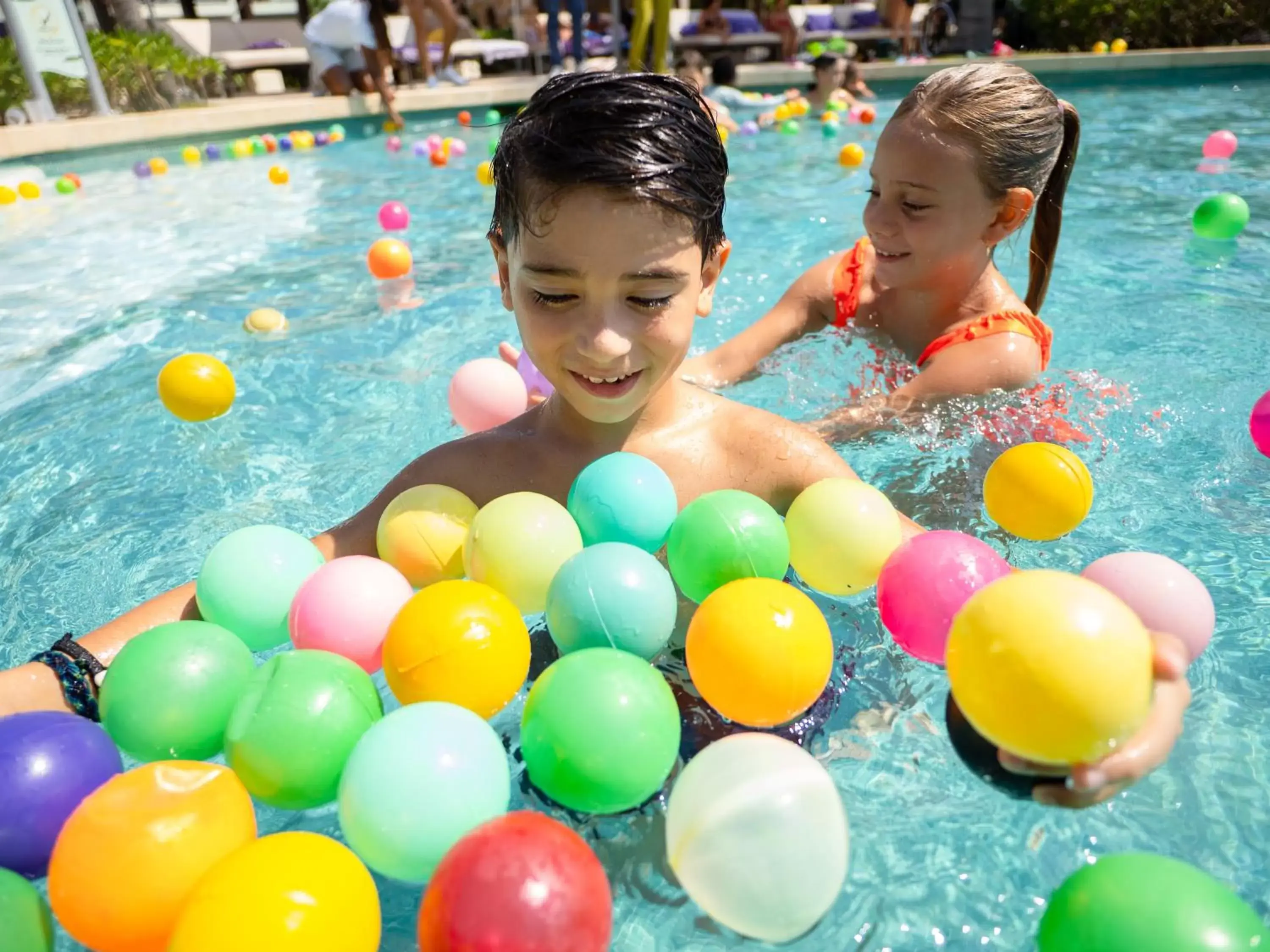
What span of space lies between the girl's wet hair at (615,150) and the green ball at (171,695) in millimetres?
1063

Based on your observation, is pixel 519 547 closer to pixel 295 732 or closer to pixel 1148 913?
pixel 295 732

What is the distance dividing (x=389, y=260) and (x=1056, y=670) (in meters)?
5.14

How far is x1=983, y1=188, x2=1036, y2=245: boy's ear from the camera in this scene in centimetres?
306

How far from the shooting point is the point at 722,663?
1.73m

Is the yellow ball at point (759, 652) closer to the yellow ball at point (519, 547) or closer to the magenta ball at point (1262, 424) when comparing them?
the yellow ball at point (519, 547)

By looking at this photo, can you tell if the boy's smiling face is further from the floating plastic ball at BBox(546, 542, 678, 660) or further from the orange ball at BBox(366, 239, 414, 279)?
the orange ball at BBox(366, 239, 414, 279)

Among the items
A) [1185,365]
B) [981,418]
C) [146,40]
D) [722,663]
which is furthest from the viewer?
[146,40]

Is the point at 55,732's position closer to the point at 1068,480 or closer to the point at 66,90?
the point at 1068,480

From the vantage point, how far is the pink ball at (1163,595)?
6.21 feet

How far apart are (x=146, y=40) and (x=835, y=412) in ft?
46.2

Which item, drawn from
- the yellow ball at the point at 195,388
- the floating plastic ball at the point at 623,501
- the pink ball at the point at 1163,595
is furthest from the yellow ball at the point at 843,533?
the yellow ball at the point at 195,388

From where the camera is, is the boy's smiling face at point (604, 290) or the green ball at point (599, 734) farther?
the boy's smiling face at point (604, 290)

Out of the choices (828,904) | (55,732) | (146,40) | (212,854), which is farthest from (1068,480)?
(146,40)

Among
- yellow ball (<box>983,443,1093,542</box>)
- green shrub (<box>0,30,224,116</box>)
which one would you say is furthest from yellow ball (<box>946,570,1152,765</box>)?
green shrub (<box>0,30,224,116</box>)
